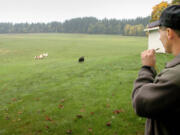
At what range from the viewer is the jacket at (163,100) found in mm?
1431

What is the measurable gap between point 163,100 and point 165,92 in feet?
0.23

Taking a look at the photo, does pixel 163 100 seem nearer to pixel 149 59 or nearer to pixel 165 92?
pixel 165 92

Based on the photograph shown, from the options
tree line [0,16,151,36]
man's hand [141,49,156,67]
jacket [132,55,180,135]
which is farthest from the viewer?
tree line [0,16,151,36]

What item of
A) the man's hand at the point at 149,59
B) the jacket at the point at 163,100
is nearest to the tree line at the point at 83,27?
the man's hand at the point at 149,59

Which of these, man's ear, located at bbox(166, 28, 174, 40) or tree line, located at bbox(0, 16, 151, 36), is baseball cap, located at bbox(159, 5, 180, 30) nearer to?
man's ear, located at bbox(166, 28, 174, 40)

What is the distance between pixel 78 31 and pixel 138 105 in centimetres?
14664

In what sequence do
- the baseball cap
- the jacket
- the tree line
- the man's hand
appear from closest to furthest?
the jacket
the baseball cap
the man's hand
the tree line

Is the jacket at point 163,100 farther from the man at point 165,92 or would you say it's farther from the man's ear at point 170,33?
the man's ear at point 170,33

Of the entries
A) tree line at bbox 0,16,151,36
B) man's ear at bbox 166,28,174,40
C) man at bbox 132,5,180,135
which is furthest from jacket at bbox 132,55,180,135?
tree line at bbox 0,16,151,36

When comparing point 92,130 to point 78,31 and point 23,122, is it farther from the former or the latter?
point 78,31

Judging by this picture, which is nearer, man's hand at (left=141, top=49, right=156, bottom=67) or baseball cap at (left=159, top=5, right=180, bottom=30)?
baseball cap at (left=159, top=5, right=180, bottom=30)

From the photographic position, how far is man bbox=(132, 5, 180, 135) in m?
1.44

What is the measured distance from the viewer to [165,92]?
144 cm

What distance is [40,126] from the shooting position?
5898 mm
